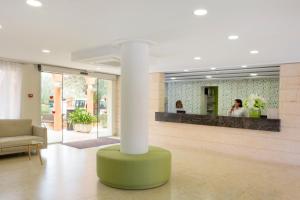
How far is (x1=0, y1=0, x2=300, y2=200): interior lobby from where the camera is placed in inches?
123

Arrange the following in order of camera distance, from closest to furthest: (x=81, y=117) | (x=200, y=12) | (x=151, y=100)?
(x=200, y=12) → (x=151, y=100) → (x=81, y=117)

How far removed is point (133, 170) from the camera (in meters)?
3.85

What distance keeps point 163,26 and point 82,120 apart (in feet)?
22.5

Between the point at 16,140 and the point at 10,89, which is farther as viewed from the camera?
the point at 10,89

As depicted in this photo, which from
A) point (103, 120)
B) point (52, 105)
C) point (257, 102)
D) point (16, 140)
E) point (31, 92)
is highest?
point (31, 92)

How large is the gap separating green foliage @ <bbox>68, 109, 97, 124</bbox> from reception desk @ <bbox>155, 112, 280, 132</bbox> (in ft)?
9.47

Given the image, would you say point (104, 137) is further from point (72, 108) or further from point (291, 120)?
point (291, 120)

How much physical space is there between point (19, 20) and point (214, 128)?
5559 mm

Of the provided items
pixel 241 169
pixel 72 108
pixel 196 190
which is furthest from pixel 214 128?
pixel 72 108

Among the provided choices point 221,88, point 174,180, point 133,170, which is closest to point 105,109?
point 221,88

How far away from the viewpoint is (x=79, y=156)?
619cm

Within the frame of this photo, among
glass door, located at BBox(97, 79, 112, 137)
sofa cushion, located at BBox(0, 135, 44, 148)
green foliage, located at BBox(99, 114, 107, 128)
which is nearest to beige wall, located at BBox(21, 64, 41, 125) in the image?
sofa cushion, located at BBox(0, 135, 44, 148)

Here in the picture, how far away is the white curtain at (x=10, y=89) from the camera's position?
6.63 m

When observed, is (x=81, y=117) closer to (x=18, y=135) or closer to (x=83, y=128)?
(x=83, y=128)
